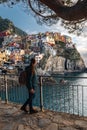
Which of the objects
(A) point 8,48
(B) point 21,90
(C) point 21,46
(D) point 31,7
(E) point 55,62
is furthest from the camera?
(E) point 55,62

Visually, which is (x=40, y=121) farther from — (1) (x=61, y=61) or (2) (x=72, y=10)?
(1) (x=61, y=61)

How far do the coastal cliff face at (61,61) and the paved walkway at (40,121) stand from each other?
4257 inches

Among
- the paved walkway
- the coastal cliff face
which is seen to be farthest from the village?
the paved walkway

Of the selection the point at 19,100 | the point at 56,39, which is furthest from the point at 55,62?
the point at 19,100

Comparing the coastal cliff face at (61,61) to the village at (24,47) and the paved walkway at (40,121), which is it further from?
the paved walkway at (40,121)

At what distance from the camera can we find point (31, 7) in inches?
353

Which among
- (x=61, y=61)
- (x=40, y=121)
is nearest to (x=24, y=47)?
(x=61, y=61)

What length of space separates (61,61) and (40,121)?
142410mm

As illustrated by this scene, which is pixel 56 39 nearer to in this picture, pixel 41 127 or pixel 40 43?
pixel 40 43

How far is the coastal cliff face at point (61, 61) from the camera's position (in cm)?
12694

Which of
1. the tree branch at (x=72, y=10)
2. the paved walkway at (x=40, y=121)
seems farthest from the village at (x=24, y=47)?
the tree branch at (x=72, y=10)

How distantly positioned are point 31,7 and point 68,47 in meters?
155

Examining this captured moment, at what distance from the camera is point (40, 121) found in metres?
8.54

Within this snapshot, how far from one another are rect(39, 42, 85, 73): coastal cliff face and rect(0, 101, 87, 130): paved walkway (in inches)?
4257
